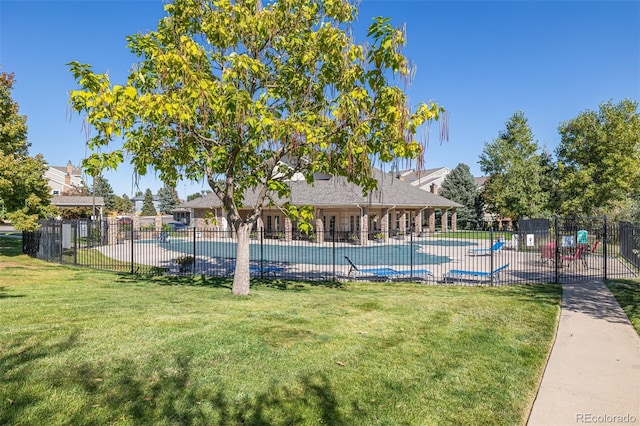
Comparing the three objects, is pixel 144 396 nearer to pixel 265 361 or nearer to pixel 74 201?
pixel 265 361

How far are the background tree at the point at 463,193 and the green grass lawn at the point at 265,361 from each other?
45723mm

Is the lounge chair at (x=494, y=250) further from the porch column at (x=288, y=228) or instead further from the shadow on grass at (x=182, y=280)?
the shadow on grass at (x=182, y=280)

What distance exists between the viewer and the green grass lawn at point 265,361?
12.8 ft

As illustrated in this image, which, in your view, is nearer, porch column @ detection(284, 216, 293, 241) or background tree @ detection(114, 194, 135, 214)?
porch column @ detection(284, 216, 293, 241)

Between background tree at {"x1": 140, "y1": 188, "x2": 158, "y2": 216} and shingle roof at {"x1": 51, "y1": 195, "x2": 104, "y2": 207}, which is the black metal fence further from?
background tree at {"x1": 140, "y1": 188, "x2": 158, "y2": 216}

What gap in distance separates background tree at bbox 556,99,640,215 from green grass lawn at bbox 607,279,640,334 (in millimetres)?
22670

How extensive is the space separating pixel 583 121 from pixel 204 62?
3497 cm

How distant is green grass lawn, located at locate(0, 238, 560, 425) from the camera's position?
3912mm

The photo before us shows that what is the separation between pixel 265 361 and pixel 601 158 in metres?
37.7

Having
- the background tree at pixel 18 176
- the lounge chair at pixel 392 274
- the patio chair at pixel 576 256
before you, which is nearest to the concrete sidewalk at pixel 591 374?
the lounge chair at pixel 392 274

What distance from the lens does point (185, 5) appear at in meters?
9.85

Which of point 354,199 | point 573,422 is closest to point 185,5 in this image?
point 573,422

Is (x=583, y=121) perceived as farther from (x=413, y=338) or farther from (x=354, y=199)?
(x=413, y=338)

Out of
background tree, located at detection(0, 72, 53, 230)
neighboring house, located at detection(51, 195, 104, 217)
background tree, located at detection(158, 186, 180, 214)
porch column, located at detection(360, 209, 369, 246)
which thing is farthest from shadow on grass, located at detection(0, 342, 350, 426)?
background tree, located at detection(158, 186, 180, 214)
